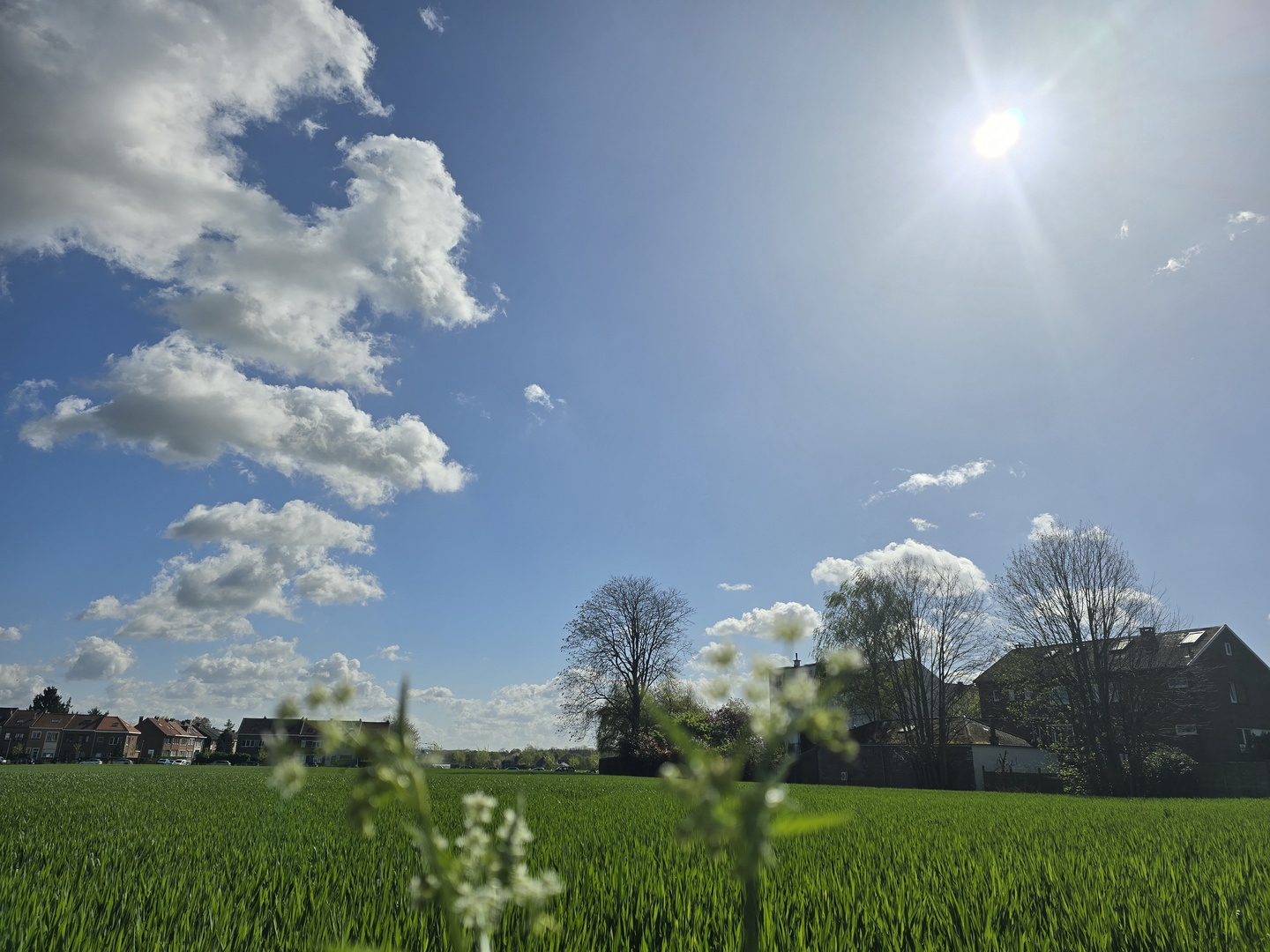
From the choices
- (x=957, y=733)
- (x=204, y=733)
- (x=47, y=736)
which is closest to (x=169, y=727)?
(x=47, y=736)

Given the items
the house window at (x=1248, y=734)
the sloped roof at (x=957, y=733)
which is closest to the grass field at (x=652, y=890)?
the sloped roof at (x=957, y=733)

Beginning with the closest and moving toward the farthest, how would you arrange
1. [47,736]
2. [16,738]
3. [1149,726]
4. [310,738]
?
[310,738]
[1149,726]
[16,738]
[47,736]

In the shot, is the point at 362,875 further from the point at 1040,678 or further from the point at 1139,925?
the point at 1040,678

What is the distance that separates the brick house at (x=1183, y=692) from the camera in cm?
2908

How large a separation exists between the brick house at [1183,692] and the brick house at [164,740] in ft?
404

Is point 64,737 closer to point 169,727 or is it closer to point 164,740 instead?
point 164,740

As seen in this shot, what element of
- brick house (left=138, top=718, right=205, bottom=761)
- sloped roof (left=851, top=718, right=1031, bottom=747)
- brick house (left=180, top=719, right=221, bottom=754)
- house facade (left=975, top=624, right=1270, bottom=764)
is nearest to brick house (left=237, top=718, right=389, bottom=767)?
house facade (left=975, top=624, right=1270, bottom=764)

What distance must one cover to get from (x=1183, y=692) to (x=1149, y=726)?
10.8 ft

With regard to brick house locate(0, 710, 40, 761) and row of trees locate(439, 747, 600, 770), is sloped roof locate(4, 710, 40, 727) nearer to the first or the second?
brick house locate(0, 710, 40, 761)

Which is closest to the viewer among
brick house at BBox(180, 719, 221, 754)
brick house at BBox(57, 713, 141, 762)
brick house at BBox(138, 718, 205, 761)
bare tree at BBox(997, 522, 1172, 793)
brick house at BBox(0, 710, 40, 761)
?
bare tree at BBox(997, 522, 1172, 793)

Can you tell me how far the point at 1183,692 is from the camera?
99.6ft

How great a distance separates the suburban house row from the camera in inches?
1164

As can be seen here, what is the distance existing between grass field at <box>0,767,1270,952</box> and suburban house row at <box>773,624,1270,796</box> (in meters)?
23.6

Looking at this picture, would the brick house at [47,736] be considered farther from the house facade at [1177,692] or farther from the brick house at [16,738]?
the house facade at [1177,692]
